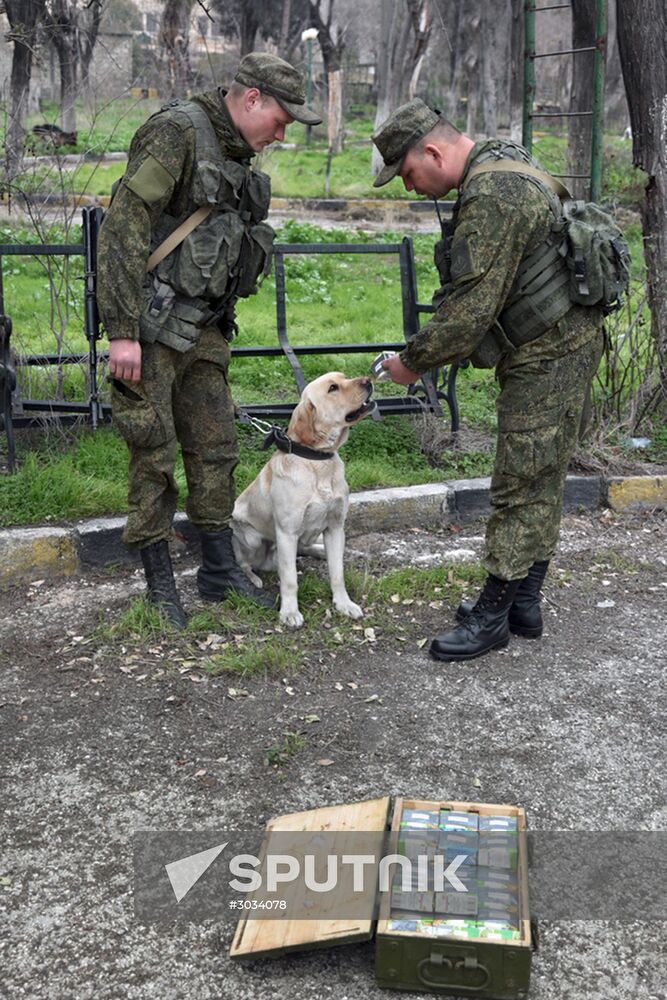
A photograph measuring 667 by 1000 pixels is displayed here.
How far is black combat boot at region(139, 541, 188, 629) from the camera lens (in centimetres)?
427

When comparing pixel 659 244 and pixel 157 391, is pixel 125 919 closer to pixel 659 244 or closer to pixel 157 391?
pixel 157 391

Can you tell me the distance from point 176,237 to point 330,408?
2.87 ft

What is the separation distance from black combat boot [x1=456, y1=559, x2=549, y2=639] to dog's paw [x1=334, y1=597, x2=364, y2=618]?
0.46 metres

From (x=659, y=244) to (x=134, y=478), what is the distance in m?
3.51

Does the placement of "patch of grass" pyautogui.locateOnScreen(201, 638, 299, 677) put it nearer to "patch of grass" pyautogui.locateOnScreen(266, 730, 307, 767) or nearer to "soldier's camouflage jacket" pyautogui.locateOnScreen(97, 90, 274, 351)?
"patch of grass" pyautogui.locateOnScreen(266, 730, 307, 767)

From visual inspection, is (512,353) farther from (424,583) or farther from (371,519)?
(371,519)

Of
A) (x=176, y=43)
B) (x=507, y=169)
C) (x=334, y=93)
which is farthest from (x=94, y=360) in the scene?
(x=334, y=93)

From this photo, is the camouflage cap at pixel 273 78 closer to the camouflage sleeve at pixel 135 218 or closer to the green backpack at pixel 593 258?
the camouflage sleeve at pixel 135 218

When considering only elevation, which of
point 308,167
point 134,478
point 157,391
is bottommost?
point 134,478

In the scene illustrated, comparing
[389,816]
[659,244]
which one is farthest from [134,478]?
[659,244]

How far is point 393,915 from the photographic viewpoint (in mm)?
2426

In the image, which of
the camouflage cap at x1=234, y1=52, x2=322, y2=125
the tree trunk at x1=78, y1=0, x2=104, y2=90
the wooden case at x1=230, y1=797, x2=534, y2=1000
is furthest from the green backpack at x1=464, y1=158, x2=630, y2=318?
the tree trunk at x1=78, y1=0, x2=104, y2=90

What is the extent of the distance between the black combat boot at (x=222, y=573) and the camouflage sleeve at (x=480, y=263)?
1.33 metres

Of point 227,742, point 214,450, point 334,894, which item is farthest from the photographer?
point 214,450
